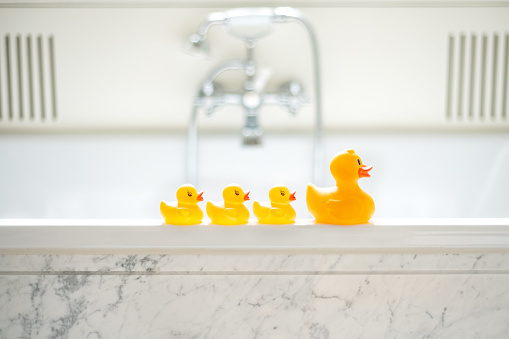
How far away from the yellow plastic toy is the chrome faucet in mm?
561

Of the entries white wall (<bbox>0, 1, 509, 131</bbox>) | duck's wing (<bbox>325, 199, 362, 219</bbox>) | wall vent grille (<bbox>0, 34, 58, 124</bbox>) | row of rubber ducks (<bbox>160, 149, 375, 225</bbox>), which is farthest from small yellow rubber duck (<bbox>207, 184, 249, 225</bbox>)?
wall vent grille (<bbox>0, 34, 58, 124</bbox>)

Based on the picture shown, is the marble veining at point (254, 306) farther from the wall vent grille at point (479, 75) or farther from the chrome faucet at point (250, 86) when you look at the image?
the wall vent grille at point (479, 75)

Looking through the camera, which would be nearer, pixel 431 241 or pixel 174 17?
pixel 431 241

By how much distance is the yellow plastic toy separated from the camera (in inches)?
24.6

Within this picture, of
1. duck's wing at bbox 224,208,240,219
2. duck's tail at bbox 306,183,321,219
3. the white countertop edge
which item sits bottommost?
the white countertop edge

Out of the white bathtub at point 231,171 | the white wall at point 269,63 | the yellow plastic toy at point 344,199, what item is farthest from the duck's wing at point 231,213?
the white wall at point 269,63

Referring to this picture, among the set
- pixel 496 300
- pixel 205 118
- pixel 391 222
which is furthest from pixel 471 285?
pixel 205 118

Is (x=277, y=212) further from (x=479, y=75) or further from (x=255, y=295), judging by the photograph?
(x=479, y=75)

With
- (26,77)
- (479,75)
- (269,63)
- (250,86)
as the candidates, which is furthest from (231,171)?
(479,75)

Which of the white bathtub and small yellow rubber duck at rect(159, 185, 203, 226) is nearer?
small yellow rubber duck at rect(159, 185, 203, 226)

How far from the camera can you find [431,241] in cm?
61

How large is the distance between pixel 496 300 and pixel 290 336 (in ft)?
0.95

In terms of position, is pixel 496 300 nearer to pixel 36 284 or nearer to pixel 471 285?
pixel 471 285

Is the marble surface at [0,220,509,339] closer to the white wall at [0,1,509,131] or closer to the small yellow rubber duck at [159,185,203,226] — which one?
the small yellow rubber duck at [159,185,203,226]
